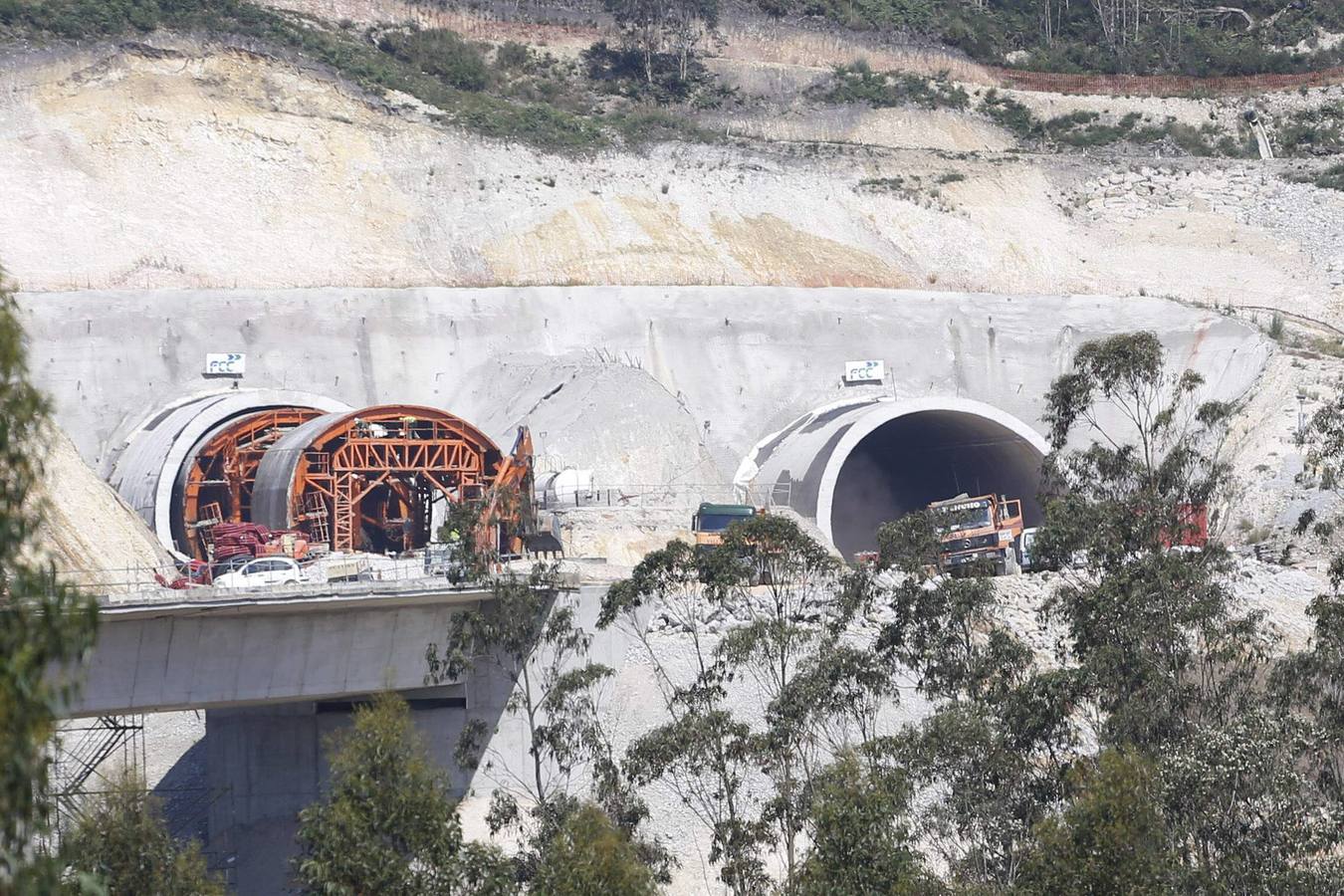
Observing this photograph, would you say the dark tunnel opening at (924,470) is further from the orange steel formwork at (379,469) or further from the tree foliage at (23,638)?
the tree foliage at (23,638)

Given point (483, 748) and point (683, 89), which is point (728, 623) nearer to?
point (483, 748)

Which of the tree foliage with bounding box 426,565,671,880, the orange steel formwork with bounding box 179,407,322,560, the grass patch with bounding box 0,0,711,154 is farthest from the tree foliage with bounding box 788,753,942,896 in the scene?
the grass patch with bounding box 0,0,711,154

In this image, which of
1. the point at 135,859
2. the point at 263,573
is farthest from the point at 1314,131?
the point at 135,859

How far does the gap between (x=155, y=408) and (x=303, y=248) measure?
1169 cm

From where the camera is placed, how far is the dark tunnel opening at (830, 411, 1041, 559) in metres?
55.2

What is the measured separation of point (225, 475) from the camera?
1933 inches

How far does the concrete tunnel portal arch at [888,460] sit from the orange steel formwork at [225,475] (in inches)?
572

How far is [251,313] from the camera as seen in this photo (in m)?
57.4

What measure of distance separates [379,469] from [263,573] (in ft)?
31.9

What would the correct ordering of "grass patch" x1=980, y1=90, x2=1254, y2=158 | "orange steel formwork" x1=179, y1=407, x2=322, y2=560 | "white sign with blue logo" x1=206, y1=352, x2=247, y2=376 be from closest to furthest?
"orange steel formwork" x1=179, y1=407, x2=322, y2=560, "white sign with blue logo" x1=206, y1=352, x2=247, y2=376, "grass patch" x1=980, y1=90, x2=1254, y2=158

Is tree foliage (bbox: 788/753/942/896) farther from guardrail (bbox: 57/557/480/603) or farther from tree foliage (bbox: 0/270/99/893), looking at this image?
tree foliage (bbox: 0/270/99/893)

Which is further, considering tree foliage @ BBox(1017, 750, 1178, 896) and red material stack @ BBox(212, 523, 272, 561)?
red material stack @ BBox(212, 523, 272, 561)

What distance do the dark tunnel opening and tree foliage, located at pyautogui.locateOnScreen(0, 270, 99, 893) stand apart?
43700mm

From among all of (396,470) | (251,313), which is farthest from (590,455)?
(251,313)
